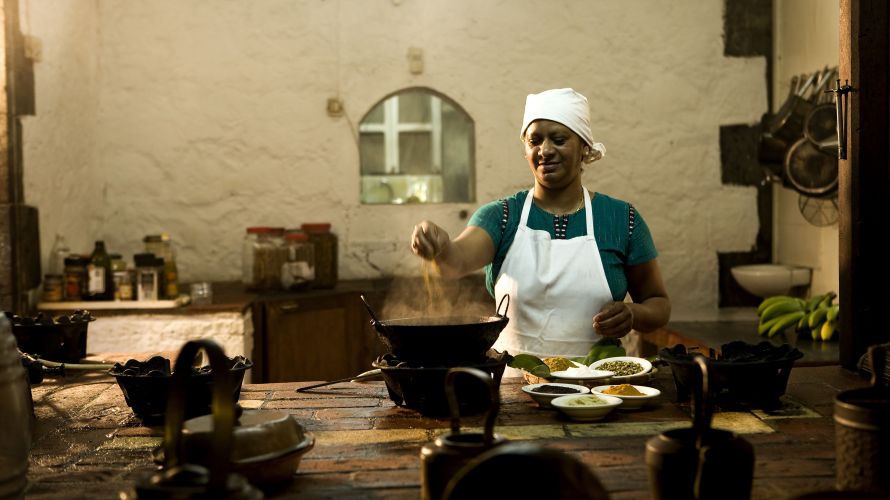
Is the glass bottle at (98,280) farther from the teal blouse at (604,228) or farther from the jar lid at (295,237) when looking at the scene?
the teal blouse at (604,228)

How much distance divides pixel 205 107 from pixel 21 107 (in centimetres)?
145

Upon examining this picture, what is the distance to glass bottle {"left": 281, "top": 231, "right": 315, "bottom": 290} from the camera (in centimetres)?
534

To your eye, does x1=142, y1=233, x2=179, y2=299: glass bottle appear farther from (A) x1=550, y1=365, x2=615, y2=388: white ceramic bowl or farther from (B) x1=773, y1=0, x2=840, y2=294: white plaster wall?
(B) x1=773, y1=0, x2=840, y2=294: white plaster wall

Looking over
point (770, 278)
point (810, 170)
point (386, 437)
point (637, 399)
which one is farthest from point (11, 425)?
point (770, 278)

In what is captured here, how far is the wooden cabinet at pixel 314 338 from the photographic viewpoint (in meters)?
5.07

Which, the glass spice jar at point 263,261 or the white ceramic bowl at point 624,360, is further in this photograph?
the glass spice jar at point 263,261

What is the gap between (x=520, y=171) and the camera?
19.9ft

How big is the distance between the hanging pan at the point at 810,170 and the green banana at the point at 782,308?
604 mm

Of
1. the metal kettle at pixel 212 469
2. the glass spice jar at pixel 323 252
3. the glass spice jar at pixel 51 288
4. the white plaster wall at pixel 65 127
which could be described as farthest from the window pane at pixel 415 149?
the metal kettle at pixel 212 469

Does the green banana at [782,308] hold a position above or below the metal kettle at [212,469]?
below

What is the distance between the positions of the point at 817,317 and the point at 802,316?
0.14m

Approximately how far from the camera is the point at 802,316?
4941mm

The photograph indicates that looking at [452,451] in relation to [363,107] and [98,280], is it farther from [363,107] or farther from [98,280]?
[363,107]

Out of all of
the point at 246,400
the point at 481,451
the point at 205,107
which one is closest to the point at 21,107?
the point at 205,107
